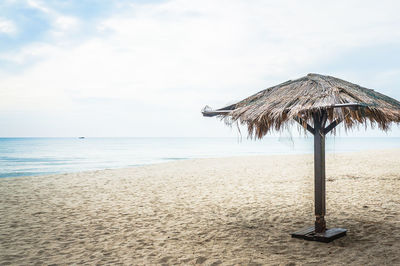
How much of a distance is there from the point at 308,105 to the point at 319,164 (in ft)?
2.66

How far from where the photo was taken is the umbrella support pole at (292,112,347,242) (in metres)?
3.72

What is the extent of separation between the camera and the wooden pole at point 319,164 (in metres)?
3.71

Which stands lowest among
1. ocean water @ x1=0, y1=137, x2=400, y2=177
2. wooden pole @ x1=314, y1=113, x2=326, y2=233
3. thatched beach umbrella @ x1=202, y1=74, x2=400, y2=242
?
ocean water @ x1=0, y1=137, x2=400, y2=177

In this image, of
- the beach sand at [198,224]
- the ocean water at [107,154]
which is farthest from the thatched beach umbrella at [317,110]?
the beach sand at [198,224]

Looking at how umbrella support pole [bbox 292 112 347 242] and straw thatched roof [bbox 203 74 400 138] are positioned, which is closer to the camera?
straw thatched roof [bbox 203 74 400 138]

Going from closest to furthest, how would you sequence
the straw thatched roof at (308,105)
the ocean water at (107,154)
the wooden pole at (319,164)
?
the straw thatched roof at (308,105) < the wooden pole at (319,164) < the ocean water at (107,154)

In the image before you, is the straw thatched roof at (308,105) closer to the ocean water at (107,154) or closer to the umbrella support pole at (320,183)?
the umbrella support pole at (320,183)

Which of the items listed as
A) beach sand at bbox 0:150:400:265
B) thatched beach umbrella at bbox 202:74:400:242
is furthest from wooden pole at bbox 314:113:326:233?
beach sand at bbox 0:150:400:265

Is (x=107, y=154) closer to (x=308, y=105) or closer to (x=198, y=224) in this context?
(x=198, y=224)

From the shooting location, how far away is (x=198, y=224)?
197 inches

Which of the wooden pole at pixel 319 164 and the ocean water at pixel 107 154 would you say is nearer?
the wooden pole at pixel 319 164

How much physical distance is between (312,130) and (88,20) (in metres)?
16.9

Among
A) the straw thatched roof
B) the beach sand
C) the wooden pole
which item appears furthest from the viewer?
the wooden pole

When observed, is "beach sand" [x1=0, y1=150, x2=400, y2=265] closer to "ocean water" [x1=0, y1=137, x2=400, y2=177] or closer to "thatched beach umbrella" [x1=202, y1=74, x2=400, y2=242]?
"thatched beach umbrella" [x1=202, y1=74, x2=400, y2=242]
